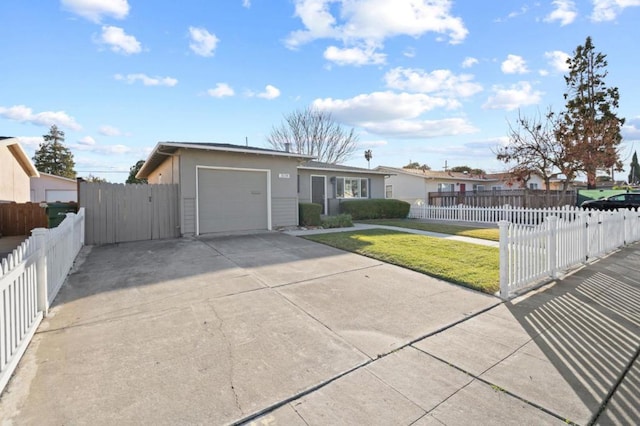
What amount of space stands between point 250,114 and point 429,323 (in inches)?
712

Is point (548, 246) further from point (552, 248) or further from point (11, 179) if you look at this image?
point (11, 179)

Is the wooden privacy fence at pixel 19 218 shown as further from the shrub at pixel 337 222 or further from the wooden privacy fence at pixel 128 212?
the shrub at pixel 337 222

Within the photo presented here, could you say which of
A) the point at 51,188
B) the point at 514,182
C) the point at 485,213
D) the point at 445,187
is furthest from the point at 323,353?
the point at 51,188


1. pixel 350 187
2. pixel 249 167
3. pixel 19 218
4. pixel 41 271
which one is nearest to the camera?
pixel 41 271

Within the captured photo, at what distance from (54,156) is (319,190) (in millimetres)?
49191

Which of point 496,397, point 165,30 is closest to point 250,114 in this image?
point 165,30

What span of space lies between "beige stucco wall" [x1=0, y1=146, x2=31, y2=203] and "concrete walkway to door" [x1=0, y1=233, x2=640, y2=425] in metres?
12.3

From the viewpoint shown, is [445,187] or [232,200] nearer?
[232,200]

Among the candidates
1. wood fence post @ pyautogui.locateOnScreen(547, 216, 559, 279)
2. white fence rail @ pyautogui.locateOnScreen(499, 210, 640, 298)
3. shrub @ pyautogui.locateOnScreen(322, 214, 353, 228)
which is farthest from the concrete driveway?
shrub @ pyautogui.locateOnScreen(322, 214, 353, 228)

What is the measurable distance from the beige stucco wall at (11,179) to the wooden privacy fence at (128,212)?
7.39 metres

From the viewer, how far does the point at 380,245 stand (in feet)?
28.0

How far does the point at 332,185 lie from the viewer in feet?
58.5

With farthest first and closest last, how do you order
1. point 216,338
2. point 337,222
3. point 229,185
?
point 337,222, point 229,185, point 216,338

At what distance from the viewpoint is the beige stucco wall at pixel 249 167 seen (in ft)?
34.3
